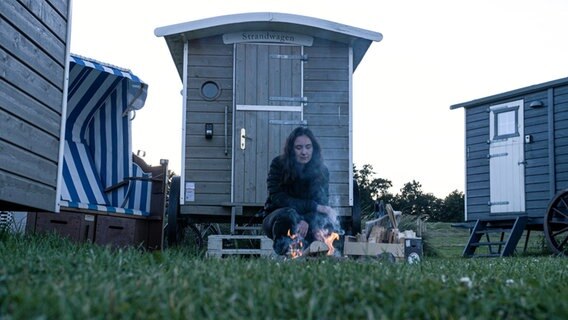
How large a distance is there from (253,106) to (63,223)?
2537mm

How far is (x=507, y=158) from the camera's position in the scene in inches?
501

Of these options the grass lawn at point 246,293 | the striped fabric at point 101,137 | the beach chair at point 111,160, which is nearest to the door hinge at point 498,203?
the beach chair at point 111,160

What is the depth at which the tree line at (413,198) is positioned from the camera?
2172cm

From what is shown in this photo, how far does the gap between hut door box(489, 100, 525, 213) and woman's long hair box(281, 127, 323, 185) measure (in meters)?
6.74

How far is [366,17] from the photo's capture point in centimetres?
972

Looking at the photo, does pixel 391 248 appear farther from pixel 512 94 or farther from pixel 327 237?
pixel 512 94

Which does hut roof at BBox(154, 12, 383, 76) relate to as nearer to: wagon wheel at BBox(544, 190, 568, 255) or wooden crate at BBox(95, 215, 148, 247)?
wooden crate at BBox(95, 215, 148, 247)

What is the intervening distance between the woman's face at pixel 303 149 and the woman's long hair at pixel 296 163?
3cm

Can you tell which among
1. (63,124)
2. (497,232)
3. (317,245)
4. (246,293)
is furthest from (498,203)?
(246,293)

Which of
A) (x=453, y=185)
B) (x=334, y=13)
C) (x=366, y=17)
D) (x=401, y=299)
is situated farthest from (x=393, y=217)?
(x=453, y=185)

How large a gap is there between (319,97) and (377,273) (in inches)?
204

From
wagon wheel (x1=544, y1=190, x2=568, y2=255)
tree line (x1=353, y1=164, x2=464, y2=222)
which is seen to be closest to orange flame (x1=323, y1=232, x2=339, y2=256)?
wagon wheel (x1=544, y1=190, x2=568, y2=255)

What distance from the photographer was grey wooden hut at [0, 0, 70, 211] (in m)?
4.63

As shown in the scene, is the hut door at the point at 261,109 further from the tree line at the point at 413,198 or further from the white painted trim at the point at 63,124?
the tree line at the point at 413,198
